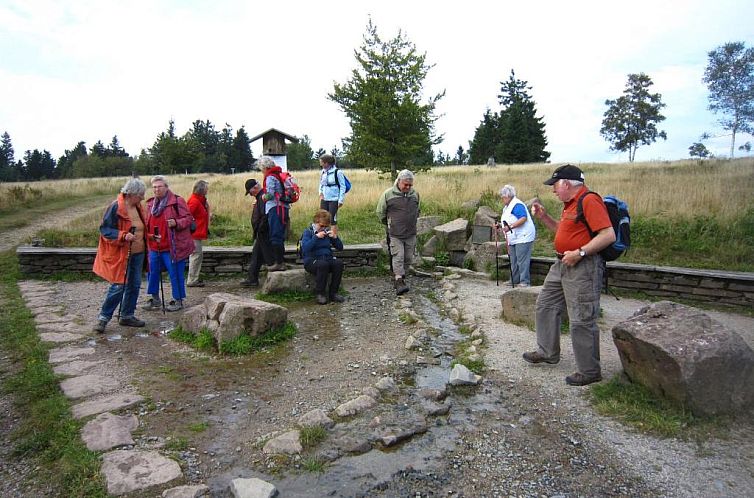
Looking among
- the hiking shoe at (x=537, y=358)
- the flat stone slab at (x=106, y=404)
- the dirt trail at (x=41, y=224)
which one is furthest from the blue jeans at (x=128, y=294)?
the dirt trail at (x=41, y=224)

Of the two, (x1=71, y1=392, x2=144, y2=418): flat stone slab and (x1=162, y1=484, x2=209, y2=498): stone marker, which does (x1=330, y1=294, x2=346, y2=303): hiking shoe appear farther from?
(x1=162, y1=484, x2=209, y2=498): stone marker

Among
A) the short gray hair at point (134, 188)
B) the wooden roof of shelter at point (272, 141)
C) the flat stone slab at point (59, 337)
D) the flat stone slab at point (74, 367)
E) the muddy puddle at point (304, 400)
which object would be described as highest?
the wooden roof of shelter at point (272, 141)

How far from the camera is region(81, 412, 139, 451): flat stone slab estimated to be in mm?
3289

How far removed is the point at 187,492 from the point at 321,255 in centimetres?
449

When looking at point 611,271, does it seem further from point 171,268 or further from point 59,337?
point 59,337

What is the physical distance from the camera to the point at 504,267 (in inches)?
347

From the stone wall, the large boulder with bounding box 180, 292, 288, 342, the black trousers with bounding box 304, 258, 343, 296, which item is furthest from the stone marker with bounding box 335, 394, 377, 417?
the stone wall

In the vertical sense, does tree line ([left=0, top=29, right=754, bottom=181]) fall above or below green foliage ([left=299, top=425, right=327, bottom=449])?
above

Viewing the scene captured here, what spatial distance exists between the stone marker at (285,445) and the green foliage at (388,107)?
15181 millimetres

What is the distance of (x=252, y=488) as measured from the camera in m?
2.76

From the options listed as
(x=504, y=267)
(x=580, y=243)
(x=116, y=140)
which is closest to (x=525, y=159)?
(x=504, y=267)

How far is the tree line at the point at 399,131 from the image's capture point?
59.0 ft

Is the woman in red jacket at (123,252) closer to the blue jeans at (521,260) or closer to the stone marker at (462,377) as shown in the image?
the stone marker at (462,377)

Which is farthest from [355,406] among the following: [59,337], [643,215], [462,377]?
[643,215]
